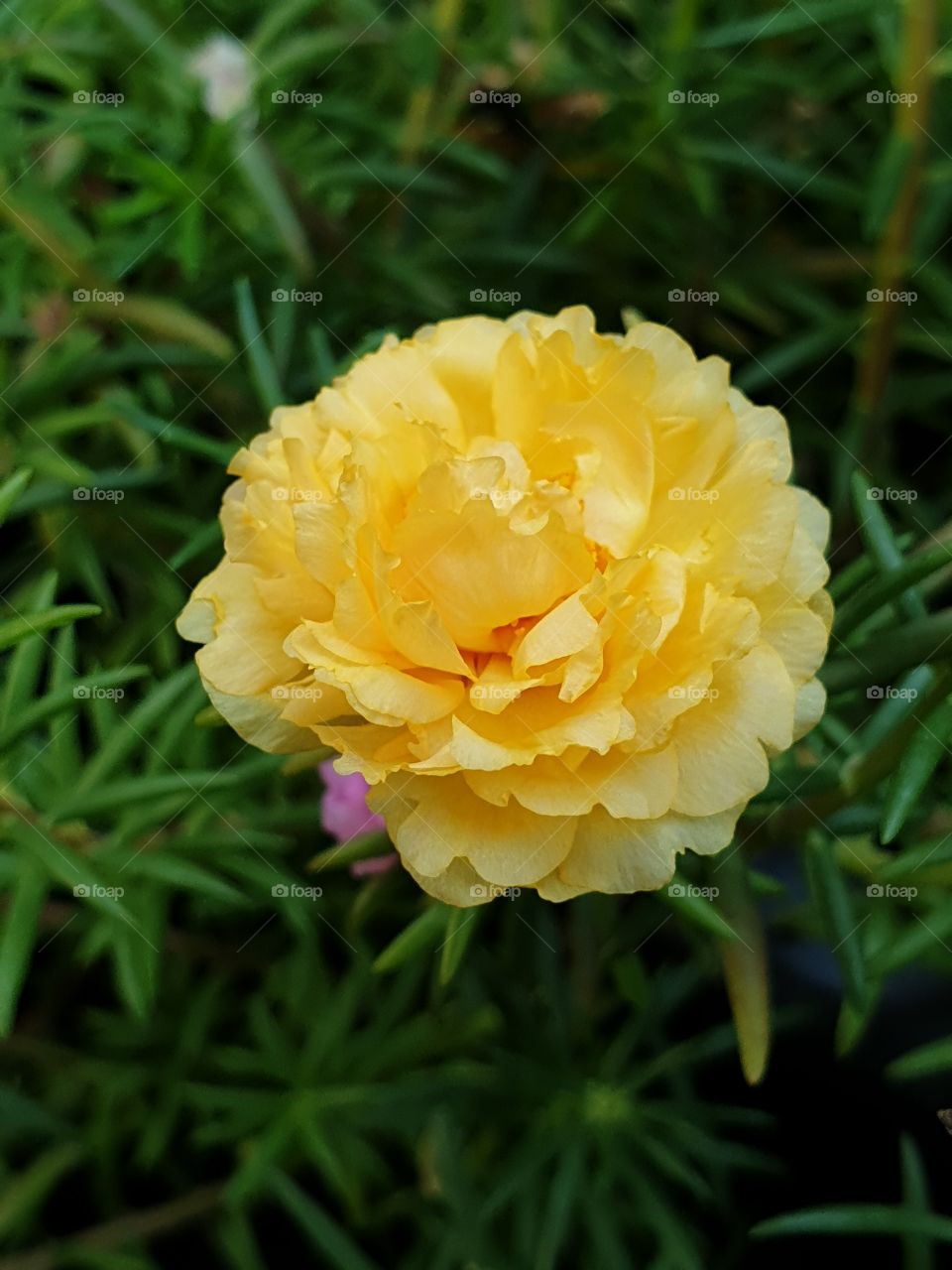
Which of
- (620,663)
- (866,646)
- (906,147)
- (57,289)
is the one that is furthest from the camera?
(57,289)

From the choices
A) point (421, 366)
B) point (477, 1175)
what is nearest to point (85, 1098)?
point (477, 1175)

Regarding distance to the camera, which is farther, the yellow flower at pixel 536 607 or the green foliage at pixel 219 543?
the green foliage at pixel 219 543

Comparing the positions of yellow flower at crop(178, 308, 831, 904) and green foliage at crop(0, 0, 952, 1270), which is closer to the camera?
yellow flower at crop(178, 308, 831, 904)

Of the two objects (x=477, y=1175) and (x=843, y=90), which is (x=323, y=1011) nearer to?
(x=477, y=1175)
